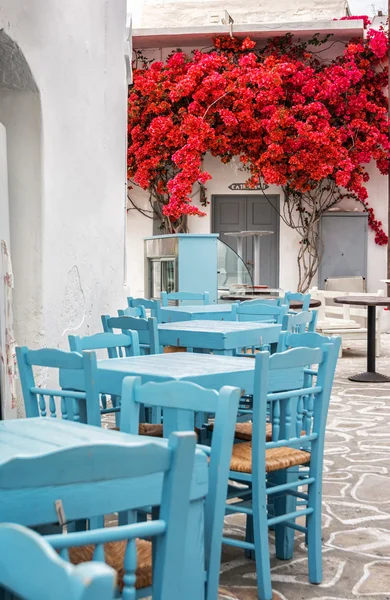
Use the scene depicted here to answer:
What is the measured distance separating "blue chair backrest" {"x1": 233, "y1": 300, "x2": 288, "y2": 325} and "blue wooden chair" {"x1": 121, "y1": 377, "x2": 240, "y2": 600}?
12.3 feet

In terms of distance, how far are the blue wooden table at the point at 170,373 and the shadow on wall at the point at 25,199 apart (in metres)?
1.83

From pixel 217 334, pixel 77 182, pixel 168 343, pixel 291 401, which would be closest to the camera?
pixel 291 401

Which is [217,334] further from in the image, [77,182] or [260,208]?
[260,208]

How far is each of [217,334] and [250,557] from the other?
56.1 inches

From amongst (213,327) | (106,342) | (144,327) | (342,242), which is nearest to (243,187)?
(342,242)

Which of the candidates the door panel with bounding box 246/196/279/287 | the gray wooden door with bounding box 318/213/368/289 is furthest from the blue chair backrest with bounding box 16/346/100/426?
the door panel with bounding box 246/196/279/287

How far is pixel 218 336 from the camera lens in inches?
183

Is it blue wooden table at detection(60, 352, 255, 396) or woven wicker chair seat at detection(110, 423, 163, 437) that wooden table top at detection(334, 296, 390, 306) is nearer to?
woven wicker chair seat at detection(110, 423, 163, 437)

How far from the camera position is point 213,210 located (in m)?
16.3

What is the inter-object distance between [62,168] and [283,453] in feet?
10.9

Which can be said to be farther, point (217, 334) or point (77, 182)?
point (77, 182)

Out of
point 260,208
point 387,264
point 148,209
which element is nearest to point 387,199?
point 387,264

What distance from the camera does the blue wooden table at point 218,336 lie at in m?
4.68

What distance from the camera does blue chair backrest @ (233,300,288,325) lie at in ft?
20.4
